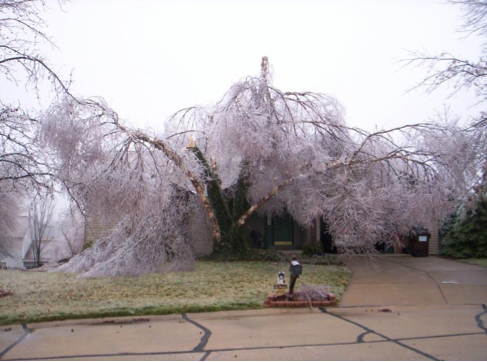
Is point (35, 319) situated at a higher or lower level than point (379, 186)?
lower

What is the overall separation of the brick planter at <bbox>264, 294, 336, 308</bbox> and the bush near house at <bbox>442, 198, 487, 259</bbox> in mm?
9426

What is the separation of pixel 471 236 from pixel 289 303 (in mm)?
10627

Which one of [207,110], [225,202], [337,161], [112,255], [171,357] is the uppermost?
[207,110]

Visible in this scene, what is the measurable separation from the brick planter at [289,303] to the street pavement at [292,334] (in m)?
0.22

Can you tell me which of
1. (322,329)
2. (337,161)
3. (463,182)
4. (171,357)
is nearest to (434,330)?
(322,329)

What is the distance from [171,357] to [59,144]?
6627mm

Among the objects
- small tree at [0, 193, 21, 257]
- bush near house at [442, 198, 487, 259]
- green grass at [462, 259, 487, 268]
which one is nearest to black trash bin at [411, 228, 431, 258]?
bush near house at [442, 198, 487, 259]

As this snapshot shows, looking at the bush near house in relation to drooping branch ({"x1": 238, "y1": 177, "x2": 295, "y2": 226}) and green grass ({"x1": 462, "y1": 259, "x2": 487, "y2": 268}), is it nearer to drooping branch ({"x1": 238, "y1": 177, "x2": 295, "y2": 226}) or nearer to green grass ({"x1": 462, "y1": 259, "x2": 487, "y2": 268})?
green grass ({"x1": 462, "y1": 259, "x2": 487, "y2": 268})

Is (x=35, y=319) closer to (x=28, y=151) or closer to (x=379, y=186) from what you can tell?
(x=28, y=151)

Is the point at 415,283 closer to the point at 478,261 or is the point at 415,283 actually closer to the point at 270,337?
the point at 478,261

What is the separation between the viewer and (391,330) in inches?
294

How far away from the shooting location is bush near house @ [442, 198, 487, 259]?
16969 mm

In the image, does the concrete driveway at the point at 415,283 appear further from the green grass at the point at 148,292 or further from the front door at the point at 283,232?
the front door at the point at 283,232

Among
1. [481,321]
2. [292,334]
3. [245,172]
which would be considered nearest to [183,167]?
[245,172]
